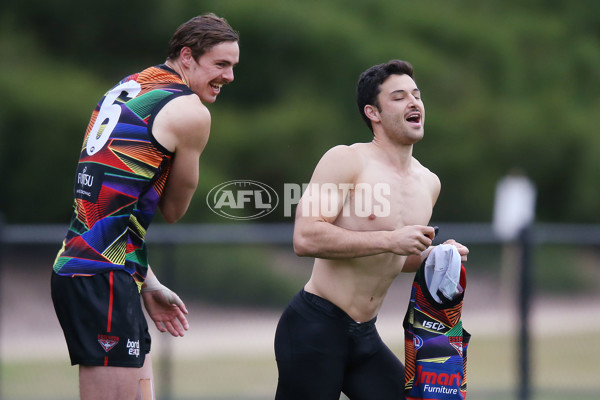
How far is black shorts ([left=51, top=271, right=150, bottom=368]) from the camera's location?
3729 mm

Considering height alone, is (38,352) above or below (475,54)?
below

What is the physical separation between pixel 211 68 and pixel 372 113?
33.7 inches

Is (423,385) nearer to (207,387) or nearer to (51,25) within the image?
(207,387)

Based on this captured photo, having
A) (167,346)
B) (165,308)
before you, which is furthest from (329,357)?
(167,346)

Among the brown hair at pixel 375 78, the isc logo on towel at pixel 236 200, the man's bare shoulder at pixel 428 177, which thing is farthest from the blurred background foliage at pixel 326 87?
the brown hair at pixel 375 78

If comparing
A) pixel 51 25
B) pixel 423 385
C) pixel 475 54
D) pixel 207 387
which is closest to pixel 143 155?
pixel 423 385

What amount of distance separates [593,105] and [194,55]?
16228mm

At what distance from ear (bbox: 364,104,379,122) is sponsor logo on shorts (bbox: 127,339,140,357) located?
1563 millimetres

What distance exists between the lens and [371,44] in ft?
55.8

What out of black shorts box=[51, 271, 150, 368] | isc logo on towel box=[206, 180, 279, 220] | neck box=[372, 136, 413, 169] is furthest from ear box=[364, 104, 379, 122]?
isc logo on towel box=[206, 180, 279, 220]

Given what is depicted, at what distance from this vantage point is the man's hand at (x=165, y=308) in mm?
4352

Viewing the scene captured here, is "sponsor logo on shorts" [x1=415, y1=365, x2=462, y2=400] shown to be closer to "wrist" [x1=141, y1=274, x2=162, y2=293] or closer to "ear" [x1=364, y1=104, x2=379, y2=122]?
"ear" [x1=364, y1=104, x2=379, y2=122]

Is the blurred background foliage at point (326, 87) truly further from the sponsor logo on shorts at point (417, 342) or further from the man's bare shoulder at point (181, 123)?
the man's bare shoulder at point (181, 123)

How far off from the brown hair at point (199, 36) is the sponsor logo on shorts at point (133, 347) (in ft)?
4.19
